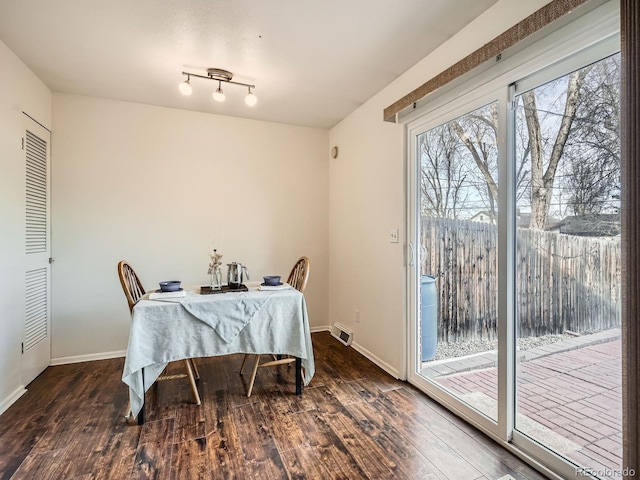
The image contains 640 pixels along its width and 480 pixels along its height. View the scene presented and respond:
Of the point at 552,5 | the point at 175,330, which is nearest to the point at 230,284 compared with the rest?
the point at 175,330

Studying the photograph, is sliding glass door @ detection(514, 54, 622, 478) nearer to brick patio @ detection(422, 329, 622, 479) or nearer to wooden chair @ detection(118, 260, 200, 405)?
brick patio @ detection(422, 329, 622, 479)

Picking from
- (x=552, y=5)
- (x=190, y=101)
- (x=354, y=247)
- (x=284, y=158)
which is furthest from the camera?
(x=284, y=158)

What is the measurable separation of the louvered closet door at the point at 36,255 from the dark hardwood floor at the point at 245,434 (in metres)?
0.25

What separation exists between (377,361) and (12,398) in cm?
282

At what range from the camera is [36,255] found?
2.70 metres

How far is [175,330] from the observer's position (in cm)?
212

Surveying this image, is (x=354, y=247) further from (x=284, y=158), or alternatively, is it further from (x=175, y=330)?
(x=175, y=330)

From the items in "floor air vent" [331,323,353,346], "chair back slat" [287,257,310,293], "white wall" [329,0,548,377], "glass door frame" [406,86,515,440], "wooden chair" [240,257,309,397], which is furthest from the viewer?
"floor air vent" [331,323,353,346]

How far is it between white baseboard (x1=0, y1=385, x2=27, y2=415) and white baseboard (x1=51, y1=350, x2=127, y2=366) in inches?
22.2

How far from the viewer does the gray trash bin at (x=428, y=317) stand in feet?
8.14

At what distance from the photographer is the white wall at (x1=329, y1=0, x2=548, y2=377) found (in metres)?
2.39

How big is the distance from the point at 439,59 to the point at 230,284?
2.28 metres

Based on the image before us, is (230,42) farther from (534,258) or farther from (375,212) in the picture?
(534,258)

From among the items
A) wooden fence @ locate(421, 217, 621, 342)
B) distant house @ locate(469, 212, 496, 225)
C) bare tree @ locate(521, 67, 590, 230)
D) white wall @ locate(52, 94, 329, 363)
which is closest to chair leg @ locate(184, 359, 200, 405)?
white wall @ locate(52, 94, 329, 363)
